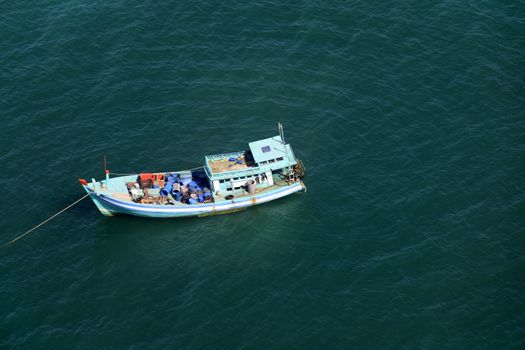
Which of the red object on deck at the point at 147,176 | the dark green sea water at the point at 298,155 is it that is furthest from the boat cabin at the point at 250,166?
the red object on deck at the point at 147,176

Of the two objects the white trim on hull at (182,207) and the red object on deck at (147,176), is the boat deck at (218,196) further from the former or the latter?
the red object on deck at (147,176)

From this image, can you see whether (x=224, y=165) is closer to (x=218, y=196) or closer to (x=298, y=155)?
(x=218, y=196)

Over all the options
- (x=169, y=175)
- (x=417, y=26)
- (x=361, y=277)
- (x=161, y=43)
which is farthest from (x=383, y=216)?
(x=161, y=43)

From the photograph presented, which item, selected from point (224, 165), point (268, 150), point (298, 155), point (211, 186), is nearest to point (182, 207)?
point (211, 186)

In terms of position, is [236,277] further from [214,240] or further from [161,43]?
[161,43]

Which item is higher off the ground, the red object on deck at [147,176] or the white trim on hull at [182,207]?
the red object on deck at [147,176]

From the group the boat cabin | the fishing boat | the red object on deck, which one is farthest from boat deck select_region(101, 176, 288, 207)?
the red object on deck

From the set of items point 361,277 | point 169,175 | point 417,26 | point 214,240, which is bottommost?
point 361,277
